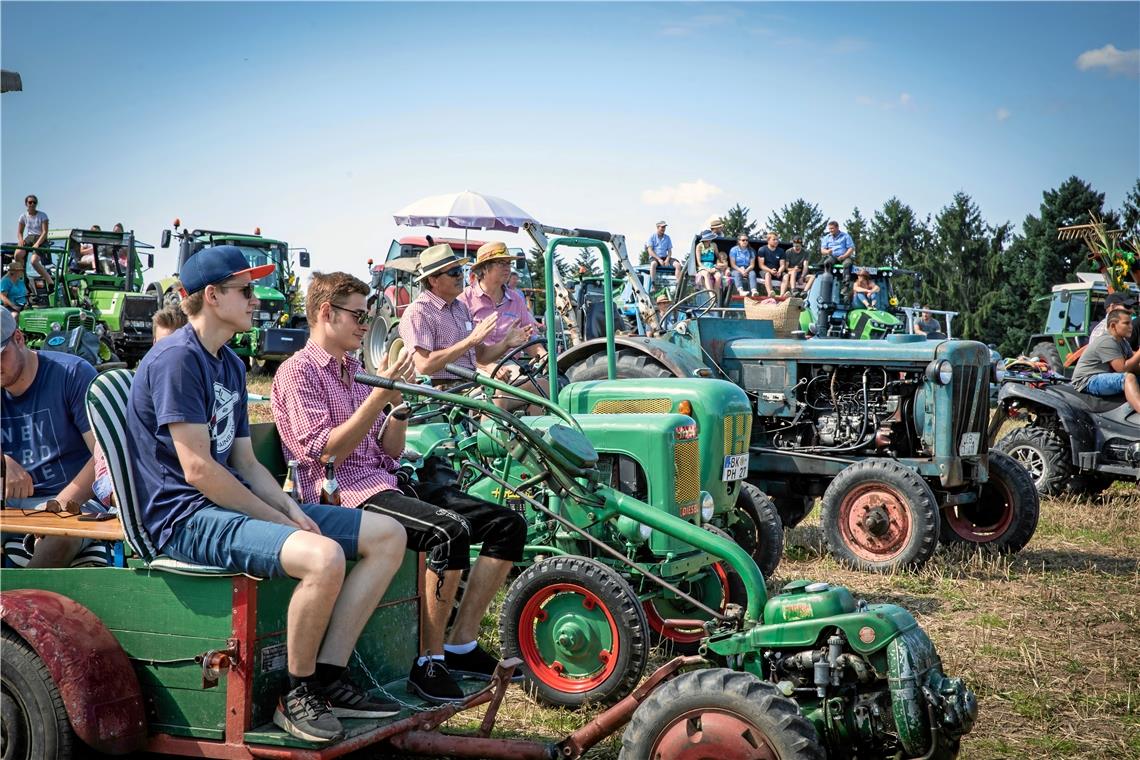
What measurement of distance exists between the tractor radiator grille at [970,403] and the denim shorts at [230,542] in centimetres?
543

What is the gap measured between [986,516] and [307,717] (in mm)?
5876

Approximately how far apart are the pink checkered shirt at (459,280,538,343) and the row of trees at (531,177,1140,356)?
3046 centimetres

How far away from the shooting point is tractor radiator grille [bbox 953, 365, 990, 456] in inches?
300

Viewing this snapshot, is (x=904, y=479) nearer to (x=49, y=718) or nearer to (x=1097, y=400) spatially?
(x=1097, y=400)

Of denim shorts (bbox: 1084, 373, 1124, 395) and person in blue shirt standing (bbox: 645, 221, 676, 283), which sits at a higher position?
person in blue shirt standing (bbox: 645, 221, 676, 283)

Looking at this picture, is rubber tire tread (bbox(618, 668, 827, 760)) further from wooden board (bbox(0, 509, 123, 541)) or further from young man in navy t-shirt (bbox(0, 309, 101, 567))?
young man in navy t-shirt (bbox(0, 309, 101, 567))

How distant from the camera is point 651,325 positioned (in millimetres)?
8867

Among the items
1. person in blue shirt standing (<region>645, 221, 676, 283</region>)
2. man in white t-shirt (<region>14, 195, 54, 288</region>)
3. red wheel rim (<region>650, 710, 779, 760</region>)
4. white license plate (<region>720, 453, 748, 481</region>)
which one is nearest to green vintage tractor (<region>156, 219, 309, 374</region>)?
man in white t-shirt (<region>14, 195, 54, 288</region>)

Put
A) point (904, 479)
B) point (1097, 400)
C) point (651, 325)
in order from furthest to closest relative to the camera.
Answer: point (1097, 400)
point (651, 325)
point (904, 479)

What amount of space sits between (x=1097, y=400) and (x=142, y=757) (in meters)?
8.34

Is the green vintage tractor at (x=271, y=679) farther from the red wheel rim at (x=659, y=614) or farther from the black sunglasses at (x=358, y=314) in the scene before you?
the red wheel rim at (x=659, y=614)

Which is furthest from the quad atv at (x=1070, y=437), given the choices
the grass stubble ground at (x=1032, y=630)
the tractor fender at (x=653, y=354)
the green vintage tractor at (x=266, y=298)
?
the green vintage tractor at (x=266, y=298)

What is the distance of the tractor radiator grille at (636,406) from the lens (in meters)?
5.53

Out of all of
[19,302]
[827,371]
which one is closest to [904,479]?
[827,371]
